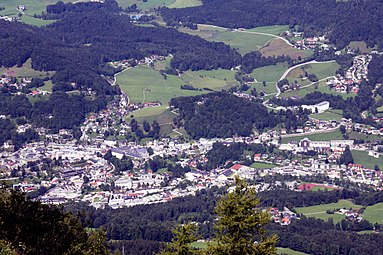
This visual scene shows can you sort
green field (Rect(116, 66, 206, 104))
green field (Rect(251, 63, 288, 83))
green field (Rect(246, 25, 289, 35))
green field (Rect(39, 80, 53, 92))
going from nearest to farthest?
green field (Rect(39, 80, 53, 92)) → green field (Rect(116, 66, 206, 104)) → green field (Rect(251, 63, 288, 83)) → green field (Rect(246, 25, 289, 35))

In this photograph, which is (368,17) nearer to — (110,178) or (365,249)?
(110,178)

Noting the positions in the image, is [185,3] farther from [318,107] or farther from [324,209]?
[324,209]

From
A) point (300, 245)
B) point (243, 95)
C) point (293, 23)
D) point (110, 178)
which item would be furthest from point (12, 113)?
point (293, 23)

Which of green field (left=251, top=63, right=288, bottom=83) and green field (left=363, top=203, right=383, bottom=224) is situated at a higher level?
green field (left=363, top=203, right=383, bottom=224)

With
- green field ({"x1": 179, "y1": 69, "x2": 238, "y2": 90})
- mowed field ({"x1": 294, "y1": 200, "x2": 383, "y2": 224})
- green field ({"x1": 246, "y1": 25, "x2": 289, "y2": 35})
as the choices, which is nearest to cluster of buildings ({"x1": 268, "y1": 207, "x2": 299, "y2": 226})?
mowed field ({"x1": 294, "y1": 200, "x2": 383, "y2": 224})

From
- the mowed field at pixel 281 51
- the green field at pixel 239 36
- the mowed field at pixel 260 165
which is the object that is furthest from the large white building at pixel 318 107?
the green field at pixel 239 36

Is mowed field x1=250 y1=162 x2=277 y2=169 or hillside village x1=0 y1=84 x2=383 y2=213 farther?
mowed field x1=250 y1=162 x2=277 y2=169

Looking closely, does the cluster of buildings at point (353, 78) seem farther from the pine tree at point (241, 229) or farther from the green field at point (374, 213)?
the pine tree at point (241, 229)

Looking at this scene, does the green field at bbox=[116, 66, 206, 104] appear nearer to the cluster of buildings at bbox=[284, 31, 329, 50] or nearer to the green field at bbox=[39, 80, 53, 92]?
the green field at bbox=[39, 80, 53, 92]
